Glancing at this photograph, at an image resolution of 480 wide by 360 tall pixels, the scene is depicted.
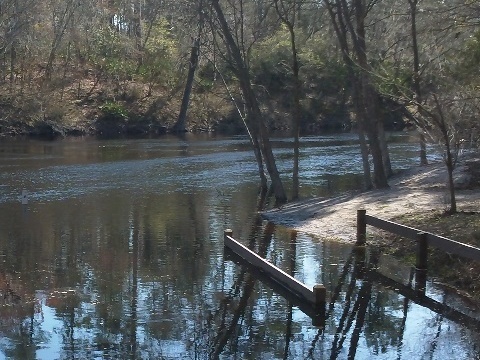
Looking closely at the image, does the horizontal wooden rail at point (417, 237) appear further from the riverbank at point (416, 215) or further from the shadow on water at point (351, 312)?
the shadow on water at point (351, 312)

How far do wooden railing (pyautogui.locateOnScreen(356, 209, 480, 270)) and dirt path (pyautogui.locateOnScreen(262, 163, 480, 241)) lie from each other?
30.9 inches

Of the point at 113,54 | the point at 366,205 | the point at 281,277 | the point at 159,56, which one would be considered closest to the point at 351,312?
the point at 281,277

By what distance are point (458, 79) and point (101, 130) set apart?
4945 cm

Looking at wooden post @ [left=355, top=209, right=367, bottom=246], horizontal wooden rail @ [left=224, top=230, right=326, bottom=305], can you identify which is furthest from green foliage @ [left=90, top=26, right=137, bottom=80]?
wooden post @ [left=355, top=209, right=367, bottom=246]

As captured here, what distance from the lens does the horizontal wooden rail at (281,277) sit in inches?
526

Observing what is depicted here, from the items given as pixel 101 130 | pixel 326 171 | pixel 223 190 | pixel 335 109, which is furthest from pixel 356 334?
pixel 335 109

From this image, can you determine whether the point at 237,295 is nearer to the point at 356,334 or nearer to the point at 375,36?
the point at 356,334

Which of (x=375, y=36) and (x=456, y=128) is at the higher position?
(x=375, y=36)

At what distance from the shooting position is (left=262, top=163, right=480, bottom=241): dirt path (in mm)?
20594

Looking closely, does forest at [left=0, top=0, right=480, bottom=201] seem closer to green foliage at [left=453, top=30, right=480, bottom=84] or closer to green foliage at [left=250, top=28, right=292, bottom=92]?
green foliage at [left=250, top=28, right=292, bottom=92]

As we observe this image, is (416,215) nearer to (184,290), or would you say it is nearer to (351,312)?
(351,312)

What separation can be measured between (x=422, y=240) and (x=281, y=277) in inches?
116

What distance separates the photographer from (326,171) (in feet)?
121

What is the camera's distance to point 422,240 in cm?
1572
